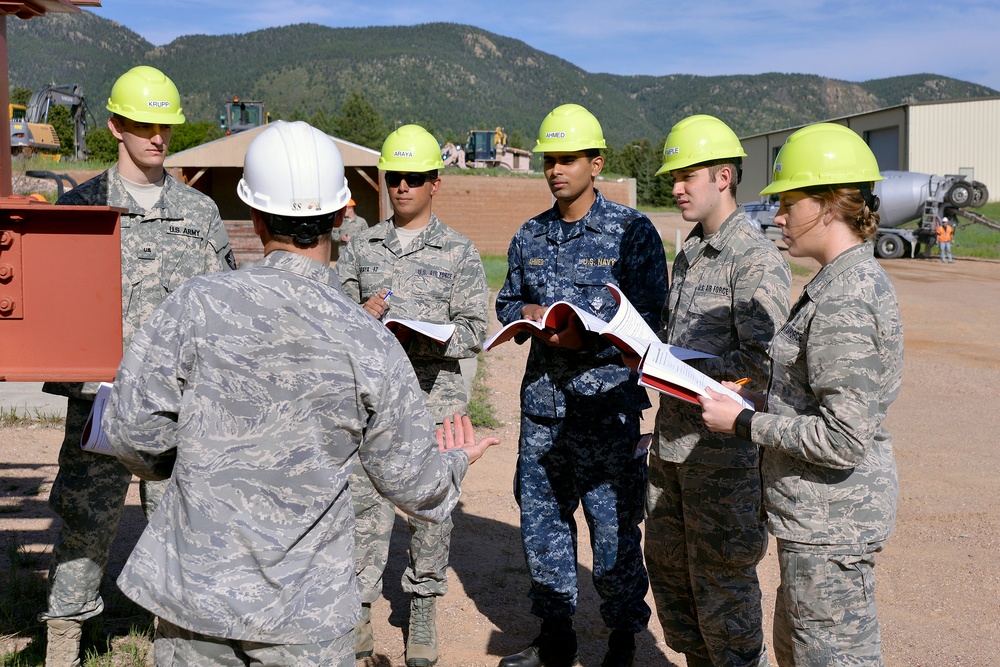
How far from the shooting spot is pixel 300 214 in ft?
7.34

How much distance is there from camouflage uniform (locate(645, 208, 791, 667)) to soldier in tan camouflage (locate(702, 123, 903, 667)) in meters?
0.52

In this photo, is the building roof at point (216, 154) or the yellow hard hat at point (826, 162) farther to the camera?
the building roof at point (216, 154)

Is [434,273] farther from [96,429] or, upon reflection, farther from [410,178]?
[96,429]

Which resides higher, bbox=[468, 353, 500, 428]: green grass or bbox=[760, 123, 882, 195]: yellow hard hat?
bbox=[760, 123, 882, 195]: yellow hard hat

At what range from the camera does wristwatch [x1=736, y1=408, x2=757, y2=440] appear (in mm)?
2820

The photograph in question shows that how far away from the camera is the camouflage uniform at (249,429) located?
213cm

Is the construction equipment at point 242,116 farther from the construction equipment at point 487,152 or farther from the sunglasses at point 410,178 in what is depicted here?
the sunglasses at point 410,178

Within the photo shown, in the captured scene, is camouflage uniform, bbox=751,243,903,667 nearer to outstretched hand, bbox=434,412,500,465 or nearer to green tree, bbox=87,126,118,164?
outstretched hand, bbox=434,412,500,465

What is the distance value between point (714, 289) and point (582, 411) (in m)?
0.86

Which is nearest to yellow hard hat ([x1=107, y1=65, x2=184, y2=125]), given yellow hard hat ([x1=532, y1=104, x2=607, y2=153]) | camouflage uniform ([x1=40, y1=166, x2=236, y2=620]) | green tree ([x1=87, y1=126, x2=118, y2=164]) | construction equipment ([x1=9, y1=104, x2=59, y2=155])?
camouflage uniform ([x1=40, y1=166, x2=236, y2=620])

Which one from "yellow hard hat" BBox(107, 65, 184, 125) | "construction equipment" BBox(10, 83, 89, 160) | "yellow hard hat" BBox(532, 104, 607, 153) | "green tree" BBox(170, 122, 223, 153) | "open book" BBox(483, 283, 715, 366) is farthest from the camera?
"green tree" BBox(170, 122, 223, 153)

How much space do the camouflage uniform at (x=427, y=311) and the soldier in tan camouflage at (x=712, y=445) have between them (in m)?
1.10

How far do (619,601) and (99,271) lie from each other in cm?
251

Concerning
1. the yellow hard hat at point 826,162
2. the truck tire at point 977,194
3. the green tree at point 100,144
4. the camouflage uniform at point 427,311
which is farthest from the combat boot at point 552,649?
the green tree at point 100,144
